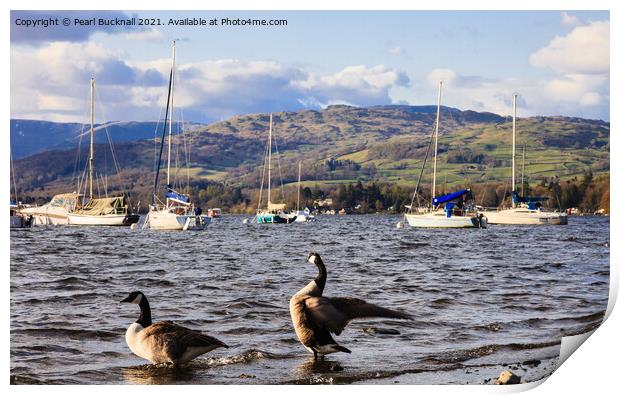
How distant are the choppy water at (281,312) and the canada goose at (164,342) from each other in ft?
0.52

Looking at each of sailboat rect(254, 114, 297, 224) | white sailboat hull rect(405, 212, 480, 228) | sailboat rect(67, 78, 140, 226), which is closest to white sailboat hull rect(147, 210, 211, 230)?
sailboat rect(67, 78, 140, 226)

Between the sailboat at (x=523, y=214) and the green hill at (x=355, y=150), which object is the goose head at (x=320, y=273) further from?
the sailboat at (x=523, y=214)

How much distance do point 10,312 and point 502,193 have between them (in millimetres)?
36361

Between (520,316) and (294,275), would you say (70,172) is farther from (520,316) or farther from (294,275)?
(520,316)

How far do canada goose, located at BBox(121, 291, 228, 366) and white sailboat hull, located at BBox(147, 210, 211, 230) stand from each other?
2469 cm

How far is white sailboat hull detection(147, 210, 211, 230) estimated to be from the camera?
37750mm

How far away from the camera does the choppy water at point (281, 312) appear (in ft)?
36.0

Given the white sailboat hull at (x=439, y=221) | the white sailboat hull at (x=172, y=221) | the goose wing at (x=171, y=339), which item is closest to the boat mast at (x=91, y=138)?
the goose wing at (x=171, y=339)

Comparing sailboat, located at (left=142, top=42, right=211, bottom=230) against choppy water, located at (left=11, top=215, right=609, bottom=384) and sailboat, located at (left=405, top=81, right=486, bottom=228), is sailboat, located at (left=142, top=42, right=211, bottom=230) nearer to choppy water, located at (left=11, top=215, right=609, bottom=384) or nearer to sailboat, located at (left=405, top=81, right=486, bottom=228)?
sailboat, located at (left=405, top=81, right=486, bottom=228)

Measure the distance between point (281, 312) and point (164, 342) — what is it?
3.70 meters

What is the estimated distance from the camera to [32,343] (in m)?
11.8

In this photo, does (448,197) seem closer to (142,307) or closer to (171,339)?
(142,307)

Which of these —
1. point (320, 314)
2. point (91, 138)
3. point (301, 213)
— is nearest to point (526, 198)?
point (301, 213)

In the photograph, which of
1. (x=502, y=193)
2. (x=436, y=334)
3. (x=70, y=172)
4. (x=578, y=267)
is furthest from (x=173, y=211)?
(x=436, y=334)
